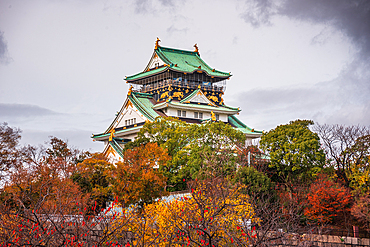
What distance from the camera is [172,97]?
1628 inches

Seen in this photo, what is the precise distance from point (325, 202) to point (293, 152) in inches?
196

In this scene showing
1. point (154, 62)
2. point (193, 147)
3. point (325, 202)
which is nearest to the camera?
point (325, 202)

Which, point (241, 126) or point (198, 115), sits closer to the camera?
point (198, 115)

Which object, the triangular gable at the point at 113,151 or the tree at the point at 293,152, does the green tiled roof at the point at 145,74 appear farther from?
the tree at the point at 293,152

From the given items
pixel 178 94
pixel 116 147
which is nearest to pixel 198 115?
pixel 178 94

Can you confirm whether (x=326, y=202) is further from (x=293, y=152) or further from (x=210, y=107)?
(x=210, y=107)

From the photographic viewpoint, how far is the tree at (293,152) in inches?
1154

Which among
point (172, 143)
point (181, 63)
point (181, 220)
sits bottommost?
point (181, 220)

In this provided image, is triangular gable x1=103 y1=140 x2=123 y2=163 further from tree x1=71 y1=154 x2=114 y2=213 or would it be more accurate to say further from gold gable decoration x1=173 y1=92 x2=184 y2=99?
gold gable decoration x1=173 y1=92 x2=184 y2=99

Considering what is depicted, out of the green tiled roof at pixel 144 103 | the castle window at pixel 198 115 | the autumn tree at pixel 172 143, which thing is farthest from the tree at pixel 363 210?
the castle window at pixel 198 115

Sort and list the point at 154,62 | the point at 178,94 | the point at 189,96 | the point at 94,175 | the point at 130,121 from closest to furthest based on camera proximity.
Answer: the point at 94,175
the point at 130,121
the point at 189,96
the point at 178,94
the point at 154,62

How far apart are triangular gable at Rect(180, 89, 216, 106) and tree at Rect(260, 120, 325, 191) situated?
11130 mm

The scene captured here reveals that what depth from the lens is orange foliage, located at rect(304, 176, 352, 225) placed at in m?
25.6

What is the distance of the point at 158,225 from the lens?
58.8 feet
